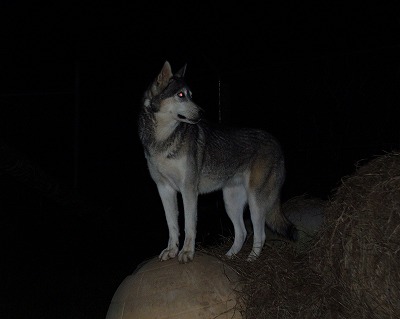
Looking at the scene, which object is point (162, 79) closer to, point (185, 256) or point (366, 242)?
point (185, 256)

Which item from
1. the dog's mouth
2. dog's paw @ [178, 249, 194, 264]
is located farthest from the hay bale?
the dog's mouth

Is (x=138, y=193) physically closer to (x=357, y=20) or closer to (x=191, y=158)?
(x=191, y=158)

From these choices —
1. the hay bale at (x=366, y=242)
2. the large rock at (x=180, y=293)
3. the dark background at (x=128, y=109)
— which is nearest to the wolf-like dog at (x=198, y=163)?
the large rock at (x=180, y=293)

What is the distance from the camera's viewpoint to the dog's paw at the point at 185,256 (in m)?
4.62

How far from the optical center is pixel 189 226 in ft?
16.3

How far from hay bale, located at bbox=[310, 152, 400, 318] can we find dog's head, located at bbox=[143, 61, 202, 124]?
1493mm

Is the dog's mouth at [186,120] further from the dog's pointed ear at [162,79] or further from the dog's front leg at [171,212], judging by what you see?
the dog's front leg at [171,212]

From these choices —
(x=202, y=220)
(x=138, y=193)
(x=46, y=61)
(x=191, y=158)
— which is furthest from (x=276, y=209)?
(x=46, y=61)

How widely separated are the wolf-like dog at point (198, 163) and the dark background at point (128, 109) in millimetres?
1498

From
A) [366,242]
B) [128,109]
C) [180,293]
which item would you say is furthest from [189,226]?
[128,109]

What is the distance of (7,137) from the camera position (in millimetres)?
9719

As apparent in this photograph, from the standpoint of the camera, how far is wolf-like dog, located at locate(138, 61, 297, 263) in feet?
16.7

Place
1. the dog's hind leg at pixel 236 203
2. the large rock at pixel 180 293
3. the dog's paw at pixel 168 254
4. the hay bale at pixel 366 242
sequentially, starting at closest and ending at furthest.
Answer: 1. the hay bale at pixel 366 242
2. the large rock at pixel 180 293
3. the dog's paw at pixel 168 254
4. the dog's hind leg at pixel 236 203

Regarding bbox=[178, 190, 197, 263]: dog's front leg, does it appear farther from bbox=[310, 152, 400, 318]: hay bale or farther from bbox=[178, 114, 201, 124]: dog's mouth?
bbox=[310, 152, 400, 318]: hay bale
